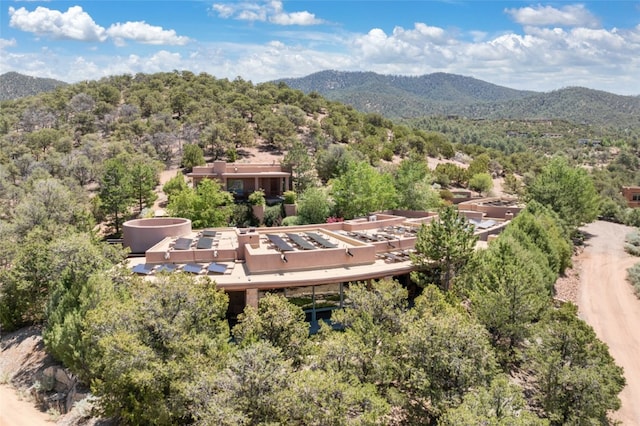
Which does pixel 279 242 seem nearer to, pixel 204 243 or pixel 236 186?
pixel 204 243

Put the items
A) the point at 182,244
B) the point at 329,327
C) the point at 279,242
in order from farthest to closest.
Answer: the point at 279,242
the point at 182,244
the point at 329,327

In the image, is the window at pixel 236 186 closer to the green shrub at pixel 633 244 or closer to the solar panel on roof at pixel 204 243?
the solar panel on roof at pixel 204 243

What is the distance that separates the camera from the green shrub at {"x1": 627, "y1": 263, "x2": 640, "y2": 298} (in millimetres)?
42763

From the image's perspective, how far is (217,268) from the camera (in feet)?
90.5

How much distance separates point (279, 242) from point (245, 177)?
26702mm

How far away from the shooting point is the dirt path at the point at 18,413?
74.3 feet

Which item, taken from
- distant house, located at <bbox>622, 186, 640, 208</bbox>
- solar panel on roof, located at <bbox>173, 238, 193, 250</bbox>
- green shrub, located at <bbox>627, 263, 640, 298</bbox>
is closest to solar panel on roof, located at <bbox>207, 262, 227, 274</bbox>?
solar panel on roof, located at <bbox>173, 238, 193, 250</bbox>

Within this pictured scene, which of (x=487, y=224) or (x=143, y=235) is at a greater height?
(x=143, y=235)

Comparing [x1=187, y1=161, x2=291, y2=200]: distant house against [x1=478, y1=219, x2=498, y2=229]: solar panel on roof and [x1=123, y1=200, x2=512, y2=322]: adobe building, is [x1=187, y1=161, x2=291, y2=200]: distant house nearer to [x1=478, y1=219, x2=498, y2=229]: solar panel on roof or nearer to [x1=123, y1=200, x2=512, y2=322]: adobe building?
[x1=123, y1=200, x2=512, y2=322]: adobe building

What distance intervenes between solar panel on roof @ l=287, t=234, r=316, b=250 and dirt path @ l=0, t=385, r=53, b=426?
17.3 metres

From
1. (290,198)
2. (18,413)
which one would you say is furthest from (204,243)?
(290,198)

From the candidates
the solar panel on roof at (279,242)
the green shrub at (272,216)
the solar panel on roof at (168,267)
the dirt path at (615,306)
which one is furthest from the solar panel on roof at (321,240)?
the dirt path at (615,306)

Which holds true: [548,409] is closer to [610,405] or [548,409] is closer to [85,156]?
[610,405]

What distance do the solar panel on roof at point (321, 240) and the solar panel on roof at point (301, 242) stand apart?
3.09 ft
